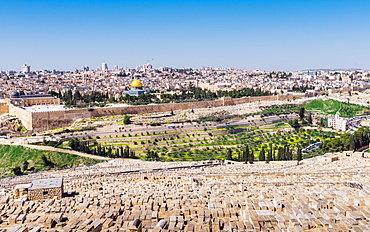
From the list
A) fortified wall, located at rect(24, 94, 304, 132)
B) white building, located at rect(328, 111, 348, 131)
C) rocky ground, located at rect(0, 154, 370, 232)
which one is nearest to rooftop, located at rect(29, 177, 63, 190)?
rocky ground, located at rect(0, 154, 370, 232)

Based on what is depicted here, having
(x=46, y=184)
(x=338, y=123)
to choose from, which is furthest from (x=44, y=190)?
(x=338, y=123)

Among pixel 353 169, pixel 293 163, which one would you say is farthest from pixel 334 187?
pixel 293 163

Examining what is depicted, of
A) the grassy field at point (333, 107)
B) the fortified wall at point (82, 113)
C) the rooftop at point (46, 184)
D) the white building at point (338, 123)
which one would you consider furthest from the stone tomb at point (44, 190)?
the grassy field at point (333, 107)

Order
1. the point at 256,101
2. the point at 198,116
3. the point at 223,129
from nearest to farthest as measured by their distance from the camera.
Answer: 1. the point at 223,129
2. the point at 198,116
3. the point at 256,101

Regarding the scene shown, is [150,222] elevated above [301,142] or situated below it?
above

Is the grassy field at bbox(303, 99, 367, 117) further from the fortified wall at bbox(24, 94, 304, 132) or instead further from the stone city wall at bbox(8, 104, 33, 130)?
the stone city wall at bbox(8, 104, 33, 130)

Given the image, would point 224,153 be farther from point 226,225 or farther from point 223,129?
point 226,225
